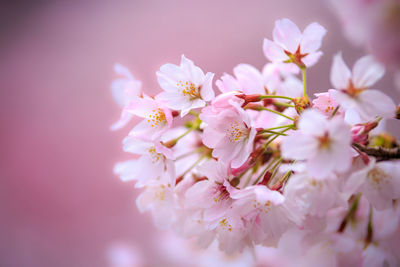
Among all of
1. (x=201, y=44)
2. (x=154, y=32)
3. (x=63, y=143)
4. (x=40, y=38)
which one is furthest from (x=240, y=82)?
(x=40, y=38)

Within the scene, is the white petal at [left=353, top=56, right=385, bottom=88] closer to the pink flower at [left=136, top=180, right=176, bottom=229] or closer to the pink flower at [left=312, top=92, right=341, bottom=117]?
the pink flower at [left=312, top=92, right=341, bottom=117]

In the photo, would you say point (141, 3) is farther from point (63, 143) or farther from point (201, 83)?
point (201, 83)

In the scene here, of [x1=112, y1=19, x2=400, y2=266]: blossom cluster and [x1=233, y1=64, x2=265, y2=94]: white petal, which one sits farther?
[x1=233, y1=64, x2=265, y2=94]: white petal

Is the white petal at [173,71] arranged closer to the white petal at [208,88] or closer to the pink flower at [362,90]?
the white petal at [208,88]

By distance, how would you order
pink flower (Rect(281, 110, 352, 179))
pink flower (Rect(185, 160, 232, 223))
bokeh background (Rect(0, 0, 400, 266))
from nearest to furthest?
pink flower (Rect(281, 110, 352, 179)), pink flower (Rect(185, 160, 232, 223)), bokeh background (Rect(0, 0, 400, 266))

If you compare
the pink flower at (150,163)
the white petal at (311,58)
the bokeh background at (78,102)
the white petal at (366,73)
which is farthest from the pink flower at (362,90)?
the bokeh background at (78,102)

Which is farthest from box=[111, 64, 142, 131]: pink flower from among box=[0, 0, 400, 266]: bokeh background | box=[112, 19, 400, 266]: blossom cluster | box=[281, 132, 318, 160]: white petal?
box=[0, 0, 400, 266]: bokeh background

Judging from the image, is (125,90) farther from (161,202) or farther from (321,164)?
(321,164)
